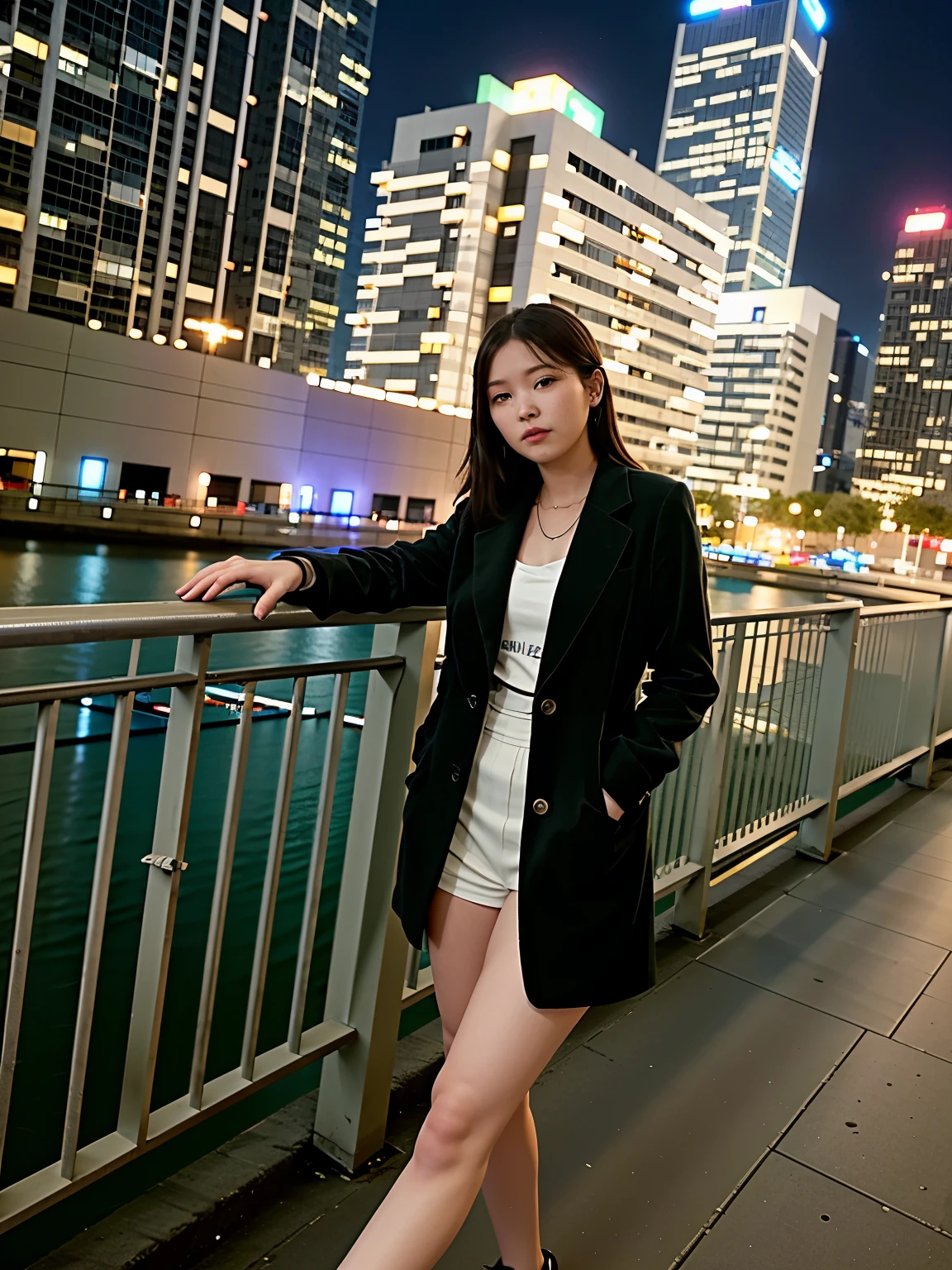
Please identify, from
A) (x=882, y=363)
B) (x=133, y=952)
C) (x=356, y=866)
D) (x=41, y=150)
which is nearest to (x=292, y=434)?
(x=41, y=150)

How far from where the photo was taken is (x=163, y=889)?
1.50 metres

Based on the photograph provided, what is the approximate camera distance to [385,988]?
1979mm

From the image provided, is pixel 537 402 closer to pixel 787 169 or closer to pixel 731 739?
pixel 731 739

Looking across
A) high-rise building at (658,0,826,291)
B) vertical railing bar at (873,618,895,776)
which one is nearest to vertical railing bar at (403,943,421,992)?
vertical railing bar at (873,618,895,776)

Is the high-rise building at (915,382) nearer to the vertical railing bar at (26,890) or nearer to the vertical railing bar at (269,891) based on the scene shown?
the vertical railing bar at (269,891)

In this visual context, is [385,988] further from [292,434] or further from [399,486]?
[399,486]

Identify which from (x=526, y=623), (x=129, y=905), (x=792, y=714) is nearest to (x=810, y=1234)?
(x=526, y=623)

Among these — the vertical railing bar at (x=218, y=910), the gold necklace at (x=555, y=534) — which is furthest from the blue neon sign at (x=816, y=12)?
the vertical railing bar at (x=218, y=910)

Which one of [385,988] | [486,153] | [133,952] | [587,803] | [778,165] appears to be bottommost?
[133,952]

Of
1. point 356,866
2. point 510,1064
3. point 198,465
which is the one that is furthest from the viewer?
point 198,465

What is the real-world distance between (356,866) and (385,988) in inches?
10.2

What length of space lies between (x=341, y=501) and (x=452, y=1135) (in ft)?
159

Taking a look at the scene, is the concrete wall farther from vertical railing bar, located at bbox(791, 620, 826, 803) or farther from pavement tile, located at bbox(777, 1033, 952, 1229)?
pavement tile, located at bbox(777, 1033, 952, 1229)

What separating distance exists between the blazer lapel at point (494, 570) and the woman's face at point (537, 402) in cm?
10
